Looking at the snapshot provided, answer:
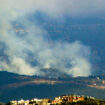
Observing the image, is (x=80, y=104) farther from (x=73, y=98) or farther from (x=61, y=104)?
(x=73, y=98)

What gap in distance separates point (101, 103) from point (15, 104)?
112 feet

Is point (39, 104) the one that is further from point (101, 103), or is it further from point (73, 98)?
point (101, 103)

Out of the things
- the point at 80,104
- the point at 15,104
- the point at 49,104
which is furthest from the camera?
the point at 15,104

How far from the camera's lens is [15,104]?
449 feet

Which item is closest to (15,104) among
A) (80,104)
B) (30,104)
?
(30,104)

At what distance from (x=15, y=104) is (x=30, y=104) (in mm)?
8395

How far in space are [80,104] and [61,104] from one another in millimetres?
6835

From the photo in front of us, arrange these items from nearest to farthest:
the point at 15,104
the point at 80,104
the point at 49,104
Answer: the point at 80,104 < the point at 49,104 < the point at 15,104

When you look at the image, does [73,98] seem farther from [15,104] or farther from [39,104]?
[15,104]

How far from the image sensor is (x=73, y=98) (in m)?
133

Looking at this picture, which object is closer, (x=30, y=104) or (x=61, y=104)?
(x=61, y=104)

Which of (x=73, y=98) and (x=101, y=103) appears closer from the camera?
(x=101, y=103)

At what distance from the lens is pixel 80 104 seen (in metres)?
116

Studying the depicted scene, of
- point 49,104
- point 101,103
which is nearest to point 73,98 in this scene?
point 49,104
